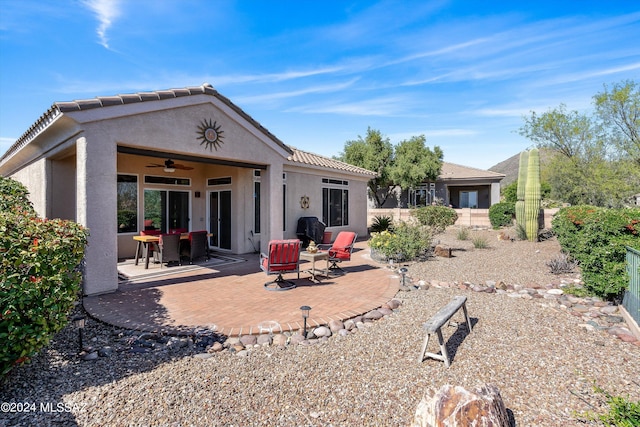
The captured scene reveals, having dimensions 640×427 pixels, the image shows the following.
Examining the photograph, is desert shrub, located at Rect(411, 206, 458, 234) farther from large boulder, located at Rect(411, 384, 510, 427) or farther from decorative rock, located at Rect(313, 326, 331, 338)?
large boulder, located at Rect(411, 384, 510, 427)

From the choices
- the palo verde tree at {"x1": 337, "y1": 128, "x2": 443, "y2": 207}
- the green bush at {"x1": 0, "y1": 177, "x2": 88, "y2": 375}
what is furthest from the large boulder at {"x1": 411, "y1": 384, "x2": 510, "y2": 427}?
the palo verde tree at {"x1": 337, "y1": 128, "x2": 443, "y2": 207}

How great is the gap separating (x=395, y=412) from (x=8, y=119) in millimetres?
17236

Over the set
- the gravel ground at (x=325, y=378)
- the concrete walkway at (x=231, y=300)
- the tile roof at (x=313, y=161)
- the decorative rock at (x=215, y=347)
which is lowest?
the gravel ground at (x=325, y=378)

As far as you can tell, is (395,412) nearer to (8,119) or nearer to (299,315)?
(299,315)

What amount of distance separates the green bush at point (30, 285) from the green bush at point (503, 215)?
23.8m

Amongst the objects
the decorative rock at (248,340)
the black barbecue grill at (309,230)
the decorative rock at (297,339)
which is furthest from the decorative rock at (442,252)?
the decorative rock at (248,340)

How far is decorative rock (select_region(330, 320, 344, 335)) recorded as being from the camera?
5109mm

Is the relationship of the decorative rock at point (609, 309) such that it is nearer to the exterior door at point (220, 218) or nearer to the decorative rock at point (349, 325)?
the decorative rock at point (349, 325)

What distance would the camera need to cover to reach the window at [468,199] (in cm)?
3206

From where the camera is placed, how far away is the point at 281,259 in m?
7.17

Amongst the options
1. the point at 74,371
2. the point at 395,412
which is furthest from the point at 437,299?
the point at 74,371

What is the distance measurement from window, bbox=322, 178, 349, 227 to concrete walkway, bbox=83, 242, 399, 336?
20.2ft

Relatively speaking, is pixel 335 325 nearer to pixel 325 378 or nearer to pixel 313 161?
pixel 325 378

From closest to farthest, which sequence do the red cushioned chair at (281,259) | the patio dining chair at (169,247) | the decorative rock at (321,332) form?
the decorative rock at (321,332) < the red cushioned chair at (281,259) < the patio dining chair at (169,247)
